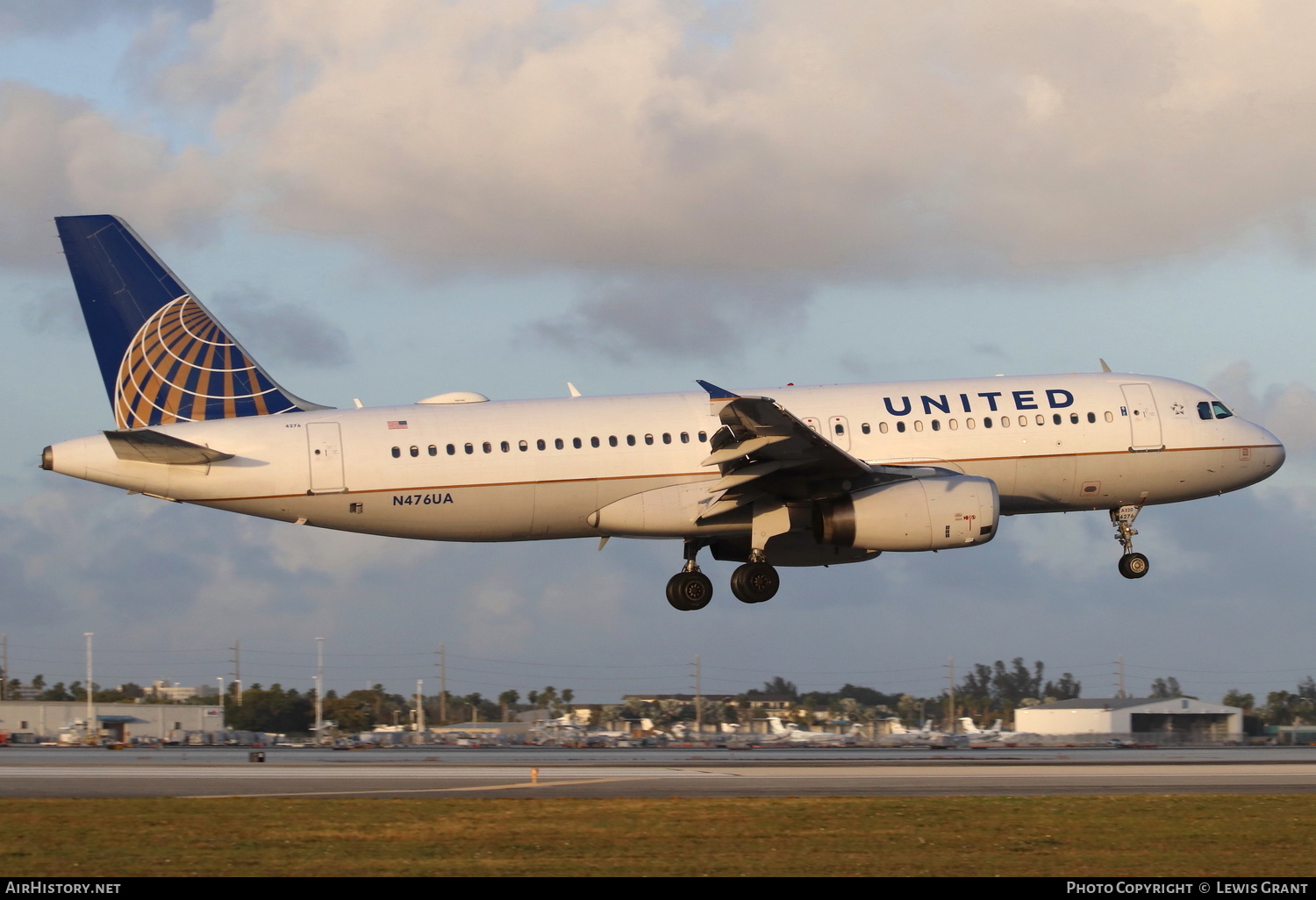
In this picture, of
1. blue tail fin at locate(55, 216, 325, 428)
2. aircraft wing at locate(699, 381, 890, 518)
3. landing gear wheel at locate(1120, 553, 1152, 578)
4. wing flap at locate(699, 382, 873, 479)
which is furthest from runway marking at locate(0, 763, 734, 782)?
landing gear wheel at locate(1120, 553, 1152, 578)

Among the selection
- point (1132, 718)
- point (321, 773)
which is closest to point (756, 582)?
point (321, 773)

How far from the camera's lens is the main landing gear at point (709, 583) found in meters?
35.2

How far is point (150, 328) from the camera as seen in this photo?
3616cm

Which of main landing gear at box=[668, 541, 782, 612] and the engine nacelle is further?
main landing gear at box=[668, 541, 782, 612]

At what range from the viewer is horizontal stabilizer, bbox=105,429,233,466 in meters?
32.3

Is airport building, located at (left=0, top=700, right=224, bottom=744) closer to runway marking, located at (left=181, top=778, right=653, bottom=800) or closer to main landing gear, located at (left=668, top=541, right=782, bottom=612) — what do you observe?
main landing gear, located at (left=668, top=541, right=782, bottom=612)

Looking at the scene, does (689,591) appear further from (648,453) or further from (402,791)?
(402,791)

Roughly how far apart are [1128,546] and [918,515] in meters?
8.59

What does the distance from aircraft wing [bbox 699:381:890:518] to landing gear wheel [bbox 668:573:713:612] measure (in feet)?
9.82

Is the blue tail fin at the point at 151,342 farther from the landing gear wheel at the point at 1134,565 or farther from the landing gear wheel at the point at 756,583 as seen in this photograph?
the landing gear wheel at the point at 1134,565

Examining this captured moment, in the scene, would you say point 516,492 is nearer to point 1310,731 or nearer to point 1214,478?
point 1214,478

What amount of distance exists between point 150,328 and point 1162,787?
25966mm
